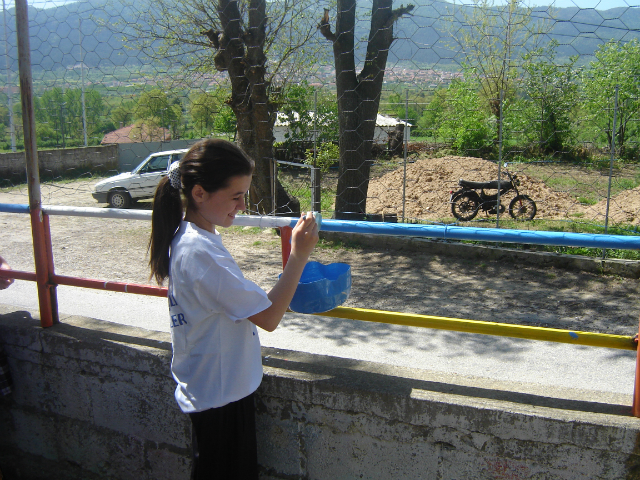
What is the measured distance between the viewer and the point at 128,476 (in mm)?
2180

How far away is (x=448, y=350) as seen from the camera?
4.18 m

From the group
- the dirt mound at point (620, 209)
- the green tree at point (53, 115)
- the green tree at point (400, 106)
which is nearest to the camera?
the green tree at point (53, 115)

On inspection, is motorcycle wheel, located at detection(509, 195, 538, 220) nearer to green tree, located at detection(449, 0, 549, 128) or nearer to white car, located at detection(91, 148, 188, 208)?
green tree, located at detection(449, 0, 549, 128)

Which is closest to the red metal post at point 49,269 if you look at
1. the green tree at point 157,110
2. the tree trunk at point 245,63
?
the green tree at point 157,110

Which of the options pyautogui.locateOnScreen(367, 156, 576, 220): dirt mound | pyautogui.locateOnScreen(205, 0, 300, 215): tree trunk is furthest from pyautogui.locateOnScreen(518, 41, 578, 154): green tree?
pyautogui.locateOnScreen(205, 0, 300, 215): tree trunk

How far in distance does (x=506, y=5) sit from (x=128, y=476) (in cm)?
420

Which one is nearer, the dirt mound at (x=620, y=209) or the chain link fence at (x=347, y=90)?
the chain link fence at (x=347, y=90)

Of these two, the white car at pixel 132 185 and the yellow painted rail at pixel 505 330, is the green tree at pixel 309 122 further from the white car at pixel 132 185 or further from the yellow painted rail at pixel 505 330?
the yellow painted rail at pixel 505 330

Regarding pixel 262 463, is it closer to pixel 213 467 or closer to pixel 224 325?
pixel 213 467

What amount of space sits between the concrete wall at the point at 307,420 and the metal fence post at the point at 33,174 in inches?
5.2

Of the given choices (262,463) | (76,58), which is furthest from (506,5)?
(262,463)

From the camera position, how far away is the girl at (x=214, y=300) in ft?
4.80

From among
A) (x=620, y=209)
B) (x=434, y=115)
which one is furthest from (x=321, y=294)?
(x=620, y=209)

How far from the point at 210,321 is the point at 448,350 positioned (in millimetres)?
3030
